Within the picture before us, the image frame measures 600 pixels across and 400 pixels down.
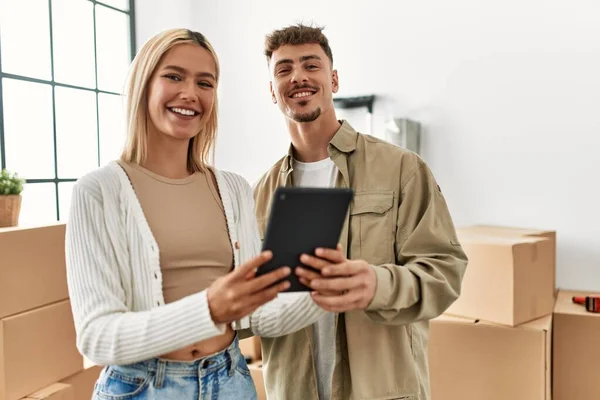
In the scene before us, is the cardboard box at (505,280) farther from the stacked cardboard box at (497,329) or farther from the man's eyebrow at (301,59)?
the man's eyebrow at (301,59)

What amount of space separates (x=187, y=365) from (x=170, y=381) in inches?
1.6

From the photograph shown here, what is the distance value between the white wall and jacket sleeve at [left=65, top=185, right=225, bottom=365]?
197 centimetres

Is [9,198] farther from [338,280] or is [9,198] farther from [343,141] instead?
[338,280]

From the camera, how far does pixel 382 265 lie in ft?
4.30

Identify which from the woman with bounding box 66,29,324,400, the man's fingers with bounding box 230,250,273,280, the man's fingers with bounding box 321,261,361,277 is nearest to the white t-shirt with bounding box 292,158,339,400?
the woman with bounding box 66,29,324,400

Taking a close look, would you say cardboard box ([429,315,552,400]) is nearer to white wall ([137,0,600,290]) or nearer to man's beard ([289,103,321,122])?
white wall ([137,0,600,290])

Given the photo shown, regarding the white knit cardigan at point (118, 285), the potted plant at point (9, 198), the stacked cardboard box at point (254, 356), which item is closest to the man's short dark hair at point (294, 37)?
the white knit cardigan at point (118, 285)

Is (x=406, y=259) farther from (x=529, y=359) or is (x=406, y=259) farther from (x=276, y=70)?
(x=529, y=359)

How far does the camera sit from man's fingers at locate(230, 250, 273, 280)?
83 centimetres

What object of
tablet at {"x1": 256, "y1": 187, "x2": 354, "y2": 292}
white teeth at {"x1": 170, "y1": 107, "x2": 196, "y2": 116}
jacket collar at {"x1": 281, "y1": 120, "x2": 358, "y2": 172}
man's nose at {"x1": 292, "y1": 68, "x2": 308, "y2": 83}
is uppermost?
man's nose at {"x1": 292, "y1": 68, "x2": 308, "y2": 83}

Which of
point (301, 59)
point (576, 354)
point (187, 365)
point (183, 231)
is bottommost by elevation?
point (576, 354)

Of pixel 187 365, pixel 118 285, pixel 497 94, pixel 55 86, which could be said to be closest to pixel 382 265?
pixel 187 365

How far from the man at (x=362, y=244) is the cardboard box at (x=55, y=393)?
2.10ft

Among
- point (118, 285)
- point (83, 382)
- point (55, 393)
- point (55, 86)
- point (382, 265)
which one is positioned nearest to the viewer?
point (118, 285)
